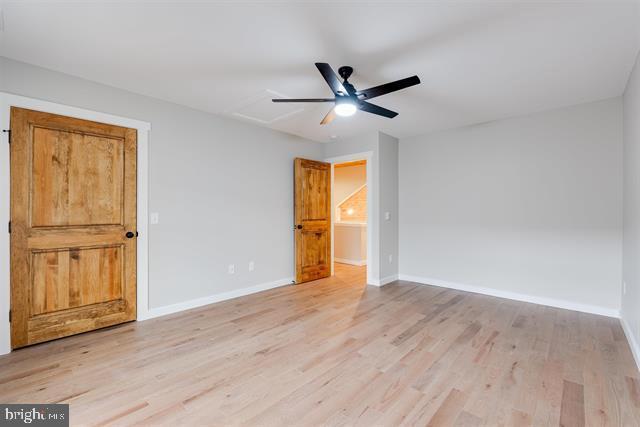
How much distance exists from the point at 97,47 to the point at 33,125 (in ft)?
3.21

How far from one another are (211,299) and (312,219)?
6.61 feet

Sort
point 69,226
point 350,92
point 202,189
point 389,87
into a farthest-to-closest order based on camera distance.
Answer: point 202,189 < point 69,226 < point 350,92 < point 389,87

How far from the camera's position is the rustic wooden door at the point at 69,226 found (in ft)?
8.34

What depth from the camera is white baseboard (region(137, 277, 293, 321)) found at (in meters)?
3.33

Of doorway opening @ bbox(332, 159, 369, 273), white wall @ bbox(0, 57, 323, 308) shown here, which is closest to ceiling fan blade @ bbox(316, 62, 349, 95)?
white wall @ bbox(0, 57, 323, 308)

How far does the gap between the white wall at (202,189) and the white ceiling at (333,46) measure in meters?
0.20

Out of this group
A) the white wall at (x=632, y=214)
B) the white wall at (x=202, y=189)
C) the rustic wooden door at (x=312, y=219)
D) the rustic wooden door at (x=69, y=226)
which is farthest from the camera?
the rustic wooden door at (x=312, y=219)

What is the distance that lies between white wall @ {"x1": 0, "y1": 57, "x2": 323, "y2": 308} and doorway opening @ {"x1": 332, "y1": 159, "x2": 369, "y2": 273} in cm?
218

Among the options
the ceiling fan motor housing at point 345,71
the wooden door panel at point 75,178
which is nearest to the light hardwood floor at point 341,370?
the wooden door panel at point 75,178

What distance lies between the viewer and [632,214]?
2.66 metres

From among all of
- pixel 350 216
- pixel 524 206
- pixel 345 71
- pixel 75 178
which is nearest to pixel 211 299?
pixel 75 178

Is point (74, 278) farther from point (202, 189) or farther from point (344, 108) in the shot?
point (344, 108)

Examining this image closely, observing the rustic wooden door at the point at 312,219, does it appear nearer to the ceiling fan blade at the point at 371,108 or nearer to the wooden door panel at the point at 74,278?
the ceiling fan blade at the point at 371,108

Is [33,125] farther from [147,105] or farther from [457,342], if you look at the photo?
[457,342]
